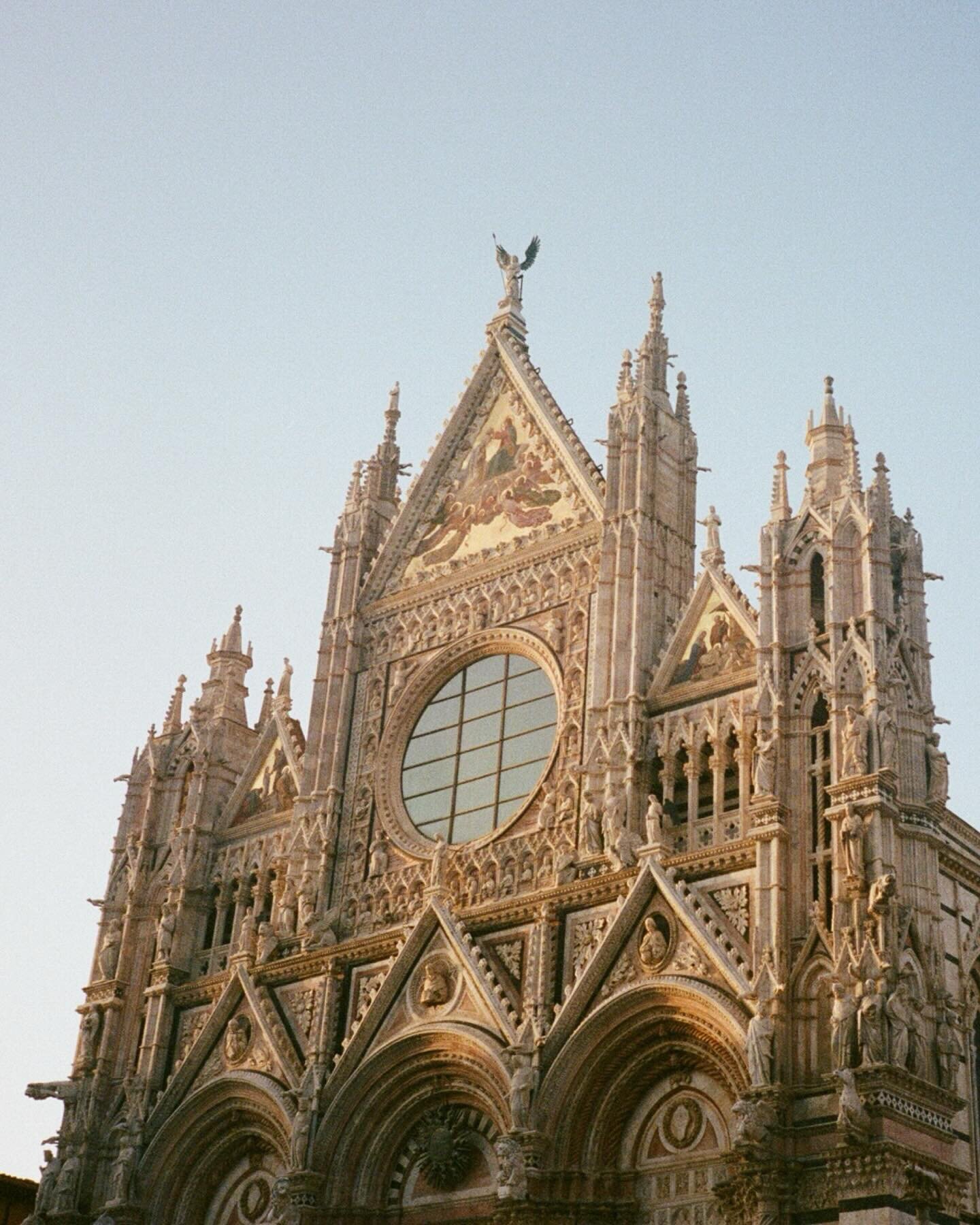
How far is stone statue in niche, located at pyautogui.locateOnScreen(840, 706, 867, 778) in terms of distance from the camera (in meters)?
22.0

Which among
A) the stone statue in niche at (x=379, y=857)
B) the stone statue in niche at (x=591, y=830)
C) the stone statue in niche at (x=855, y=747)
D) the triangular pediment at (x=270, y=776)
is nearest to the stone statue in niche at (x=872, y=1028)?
the stone statue in niche at (x=855, y=747)

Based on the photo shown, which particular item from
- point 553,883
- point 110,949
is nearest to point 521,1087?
point 553,883

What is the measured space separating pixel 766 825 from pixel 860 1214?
4.80 metres

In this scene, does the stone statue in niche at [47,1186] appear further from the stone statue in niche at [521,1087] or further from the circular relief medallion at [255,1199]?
the stone statue in niche at [521,1087]

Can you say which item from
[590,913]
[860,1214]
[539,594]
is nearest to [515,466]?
[539,594]

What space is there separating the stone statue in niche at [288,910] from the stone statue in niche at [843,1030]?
9692mm

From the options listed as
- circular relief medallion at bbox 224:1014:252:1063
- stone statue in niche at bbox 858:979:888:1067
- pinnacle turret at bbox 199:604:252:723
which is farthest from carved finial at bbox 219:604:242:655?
stone statue in niche at bbox 858:979:888:1067

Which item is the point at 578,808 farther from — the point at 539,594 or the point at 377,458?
the point at 377,458

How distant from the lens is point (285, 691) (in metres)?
31.5

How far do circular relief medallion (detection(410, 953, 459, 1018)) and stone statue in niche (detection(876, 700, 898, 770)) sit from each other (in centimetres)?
659

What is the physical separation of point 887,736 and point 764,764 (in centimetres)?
159

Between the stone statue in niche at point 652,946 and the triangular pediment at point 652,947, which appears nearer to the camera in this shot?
the triangular pediment at point 652,947

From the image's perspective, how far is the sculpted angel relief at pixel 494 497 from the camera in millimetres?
29438

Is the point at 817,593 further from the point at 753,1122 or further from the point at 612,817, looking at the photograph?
the point at 753,1122
